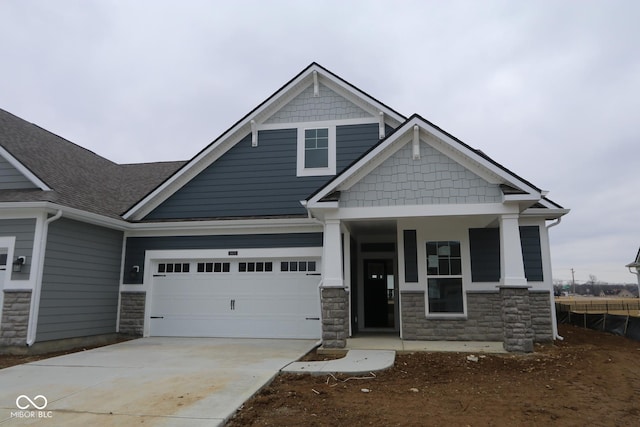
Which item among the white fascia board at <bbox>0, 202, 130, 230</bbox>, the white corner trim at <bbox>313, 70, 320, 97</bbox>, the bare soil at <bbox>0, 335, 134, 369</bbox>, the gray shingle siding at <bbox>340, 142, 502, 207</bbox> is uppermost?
the white corner trim at <bbox>313, 70, 320, 97</bbox>

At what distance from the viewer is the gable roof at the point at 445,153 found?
332 inches

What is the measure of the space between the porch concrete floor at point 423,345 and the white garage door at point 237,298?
161 cm

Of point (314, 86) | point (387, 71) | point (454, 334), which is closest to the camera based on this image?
point (454, 334)

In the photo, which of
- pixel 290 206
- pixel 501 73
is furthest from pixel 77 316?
pixel 501 73

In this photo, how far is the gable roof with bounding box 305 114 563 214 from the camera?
845 cm

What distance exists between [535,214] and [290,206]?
6.00 m

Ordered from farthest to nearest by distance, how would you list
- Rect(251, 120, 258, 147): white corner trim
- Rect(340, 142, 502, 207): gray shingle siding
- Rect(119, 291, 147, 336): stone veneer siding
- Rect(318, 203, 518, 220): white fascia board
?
Rect(251, 120, 258, 147): white corner trim < Rect(119, 291, 147, 336): stone veneer siding < Rect(340, 142, 502, 207): gray shingle siding < Rect(318, 203, 518, 220): white fascia board

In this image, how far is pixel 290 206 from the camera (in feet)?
37.7

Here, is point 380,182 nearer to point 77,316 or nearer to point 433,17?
point 433,17

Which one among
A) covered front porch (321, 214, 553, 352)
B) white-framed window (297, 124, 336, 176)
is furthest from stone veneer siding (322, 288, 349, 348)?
white-framed window (297, 124, 336, 176)

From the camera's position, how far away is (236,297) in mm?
11281

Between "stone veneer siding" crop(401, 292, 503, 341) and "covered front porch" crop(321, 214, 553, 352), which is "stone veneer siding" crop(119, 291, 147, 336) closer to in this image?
"covered front porch" crop(321, 214, 553, 352)

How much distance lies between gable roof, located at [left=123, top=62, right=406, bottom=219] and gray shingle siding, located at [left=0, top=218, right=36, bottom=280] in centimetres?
256

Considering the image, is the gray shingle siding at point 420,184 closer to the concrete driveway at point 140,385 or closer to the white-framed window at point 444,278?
the white-framed window at point 444,278
